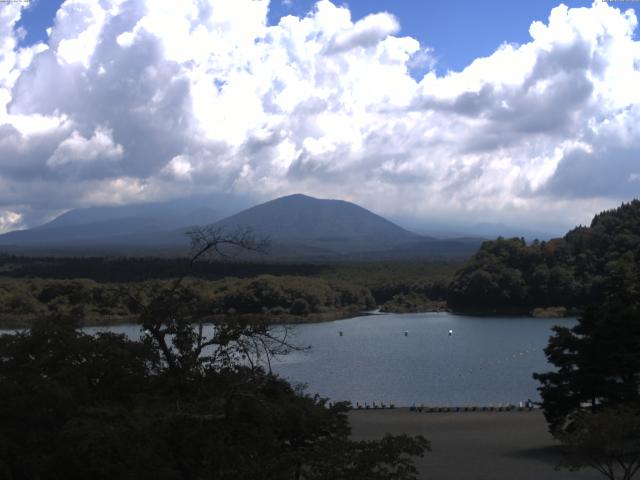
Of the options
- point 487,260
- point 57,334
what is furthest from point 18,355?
point 487,260

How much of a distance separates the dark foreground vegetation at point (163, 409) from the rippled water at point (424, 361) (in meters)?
8.66

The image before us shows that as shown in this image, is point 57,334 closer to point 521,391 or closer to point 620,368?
point 620,368

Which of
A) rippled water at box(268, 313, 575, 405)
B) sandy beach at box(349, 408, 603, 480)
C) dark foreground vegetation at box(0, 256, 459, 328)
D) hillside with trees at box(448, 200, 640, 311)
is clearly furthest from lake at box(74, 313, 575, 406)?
hillside with trees at box(448, 200, 640, 311)

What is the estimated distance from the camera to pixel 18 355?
7938mm

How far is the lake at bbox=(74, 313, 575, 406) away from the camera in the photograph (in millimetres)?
26016

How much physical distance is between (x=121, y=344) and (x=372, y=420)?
44.5 feet

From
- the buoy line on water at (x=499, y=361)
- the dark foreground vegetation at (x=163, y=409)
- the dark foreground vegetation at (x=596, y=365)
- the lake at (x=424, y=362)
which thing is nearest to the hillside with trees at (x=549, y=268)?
the lake at (x=424, y=362)

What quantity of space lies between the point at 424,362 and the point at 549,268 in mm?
31596

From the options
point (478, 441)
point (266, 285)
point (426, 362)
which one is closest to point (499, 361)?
point (426, 362)

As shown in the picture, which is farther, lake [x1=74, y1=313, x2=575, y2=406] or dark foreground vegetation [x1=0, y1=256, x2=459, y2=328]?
dark foreground vegetation [x1=0, y1=256, x2=459, y2=328]

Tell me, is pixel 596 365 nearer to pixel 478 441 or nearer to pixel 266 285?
pixel 478 441

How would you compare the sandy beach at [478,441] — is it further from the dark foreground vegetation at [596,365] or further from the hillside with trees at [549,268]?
the hillside with trees at [549,268]

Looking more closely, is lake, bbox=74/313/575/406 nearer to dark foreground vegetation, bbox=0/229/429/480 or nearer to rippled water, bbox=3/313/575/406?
rippled water, bbox=3/313/575/406

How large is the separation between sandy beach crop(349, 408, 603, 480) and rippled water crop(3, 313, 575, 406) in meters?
2.63
